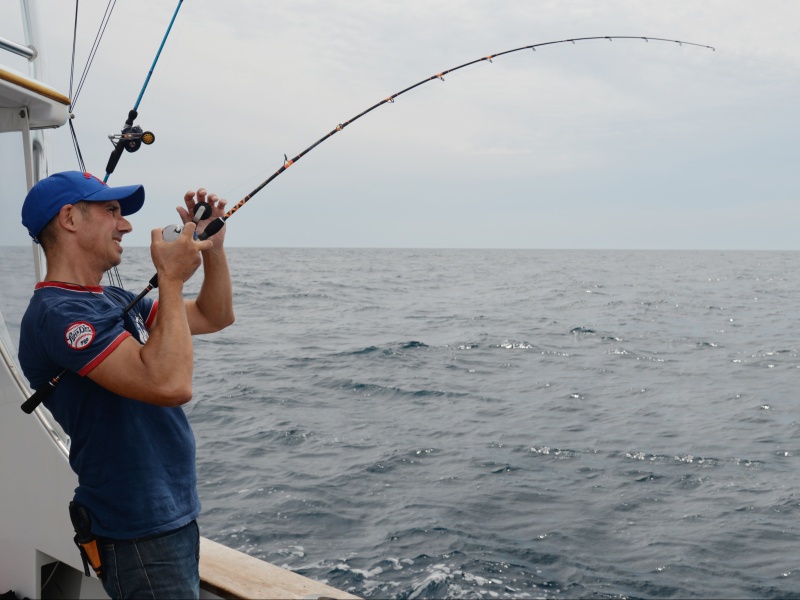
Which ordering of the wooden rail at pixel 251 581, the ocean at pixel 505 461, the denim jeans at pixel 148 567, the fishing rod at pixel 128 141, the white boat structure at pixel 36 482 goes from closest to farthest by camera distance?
the denim jeans at pixel 148 567 → the wooden rail at pixel 251 581 → the white boat structure at pixel 36 482 → the fishing rod at pixel 128 141 → the ocean at pixel 505 461

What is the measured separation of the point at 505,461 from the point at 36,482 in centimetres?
479

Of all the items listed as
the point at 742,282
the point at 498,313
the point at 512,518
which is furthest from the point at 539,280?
the point at 512,518

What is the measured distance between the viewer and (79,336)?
5.79 ft

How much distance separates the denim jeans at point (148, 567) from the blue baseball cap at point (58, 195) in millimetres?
839

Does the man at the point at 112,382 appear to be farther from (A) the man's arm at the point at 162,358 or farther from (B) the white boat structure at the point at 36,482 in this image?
(B) the white boat structure at the point at 36,482

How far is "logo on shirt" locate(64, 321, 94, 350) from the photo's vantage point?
69.4 inches

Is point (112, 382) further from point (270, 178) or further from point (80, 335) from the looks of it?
point (270, 178)

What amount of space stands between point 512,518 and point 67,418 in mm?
4325

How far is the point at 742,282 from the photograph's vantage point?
36.8 metres

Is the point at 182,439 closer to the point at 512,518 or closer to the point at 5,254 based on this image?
the point at 5,254

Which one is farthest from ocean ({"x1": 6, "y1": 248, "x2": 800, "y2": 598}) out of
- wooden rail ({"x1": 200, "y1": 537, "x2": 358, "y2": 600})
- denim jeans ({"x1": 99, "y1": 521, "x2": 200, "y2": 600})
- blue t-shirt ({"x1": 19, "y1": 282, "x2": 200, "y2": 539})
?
blue t-shirt ({"x1": 19, "y1": 282, "x2": 200, "y2": 539})

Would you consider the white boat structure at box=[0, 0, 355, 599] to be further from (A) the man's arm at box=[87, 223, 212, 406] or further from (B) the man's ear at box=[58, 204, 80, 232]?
(A) the man's arm at box=[87, 223, 212, 406]

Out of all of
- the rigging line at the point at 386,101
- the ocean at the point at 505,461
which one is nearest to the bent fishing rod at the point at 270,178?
the rigging line at the point at 386,101

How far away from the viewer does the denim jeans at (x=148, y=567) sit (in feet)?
6.42
